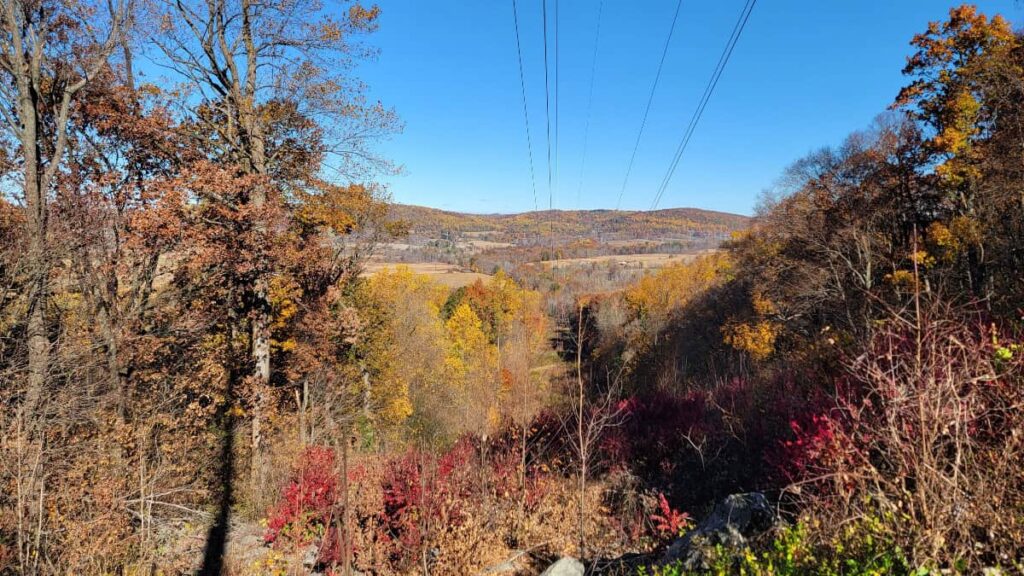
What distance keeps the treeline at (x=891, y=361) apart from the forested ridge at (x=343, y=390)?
0.18 ft

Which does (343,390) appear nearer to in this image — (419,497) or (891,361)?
(419,497)

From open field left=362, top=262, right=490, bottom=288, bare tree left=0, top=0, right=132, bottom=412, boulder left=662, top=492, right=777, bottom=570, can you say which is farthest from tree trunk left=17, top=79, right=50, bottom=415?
open field left=362, top=262, right=490, bottom=288

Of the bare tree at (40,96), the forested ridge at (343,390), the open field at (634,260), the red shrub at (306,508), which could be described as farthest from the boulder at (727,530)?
the open field at (634,260)

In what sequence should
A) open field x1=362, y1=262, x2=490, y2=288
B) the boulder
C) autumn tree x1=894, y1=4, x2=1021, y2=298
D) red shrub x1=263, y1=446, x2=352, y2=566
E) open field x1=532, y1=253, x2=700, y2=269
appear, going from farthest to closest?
open field x1=532, y1=253, x2=700, y2=269 < open field x1=362, y1=262, x2=490, y2=288 < autumn tree x1=894, y1=4, x2=1021, y2=298 < red shrub x1=263, y1=446, x2=352, y2=566 < the boulder

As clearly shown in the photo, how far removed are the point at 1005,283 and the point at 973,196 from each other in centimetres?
280

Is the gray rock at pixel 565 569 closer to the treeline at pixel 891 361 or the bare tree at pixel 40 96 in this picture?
the treeline at pixel 891 361

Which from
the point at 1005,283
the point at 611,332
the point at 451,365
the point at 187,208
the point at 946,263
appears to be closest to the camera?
the point at 187,208

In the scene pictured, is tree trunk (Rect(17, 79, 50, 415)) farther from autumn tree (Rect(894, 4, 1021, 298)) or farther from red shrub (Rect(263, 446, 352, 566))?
autumn tree (Rect(894, 4, 1021, 298))

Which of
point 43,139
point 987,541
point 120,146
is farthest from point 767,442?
point 43,139

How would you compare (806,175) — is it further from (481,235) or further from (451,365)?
(481,235)

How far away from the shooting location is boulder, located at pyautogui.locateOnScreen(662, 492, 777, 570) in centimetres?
443

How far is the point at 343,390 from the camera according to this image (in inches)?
599

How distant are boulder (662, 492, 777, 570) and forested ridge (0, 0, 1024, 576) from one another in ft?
0.12

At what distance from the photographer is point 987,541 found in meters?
3.01
